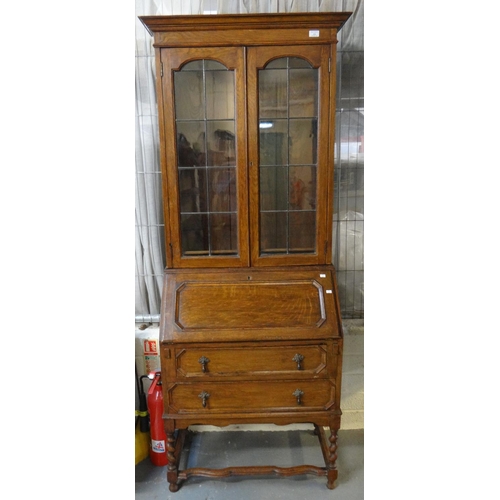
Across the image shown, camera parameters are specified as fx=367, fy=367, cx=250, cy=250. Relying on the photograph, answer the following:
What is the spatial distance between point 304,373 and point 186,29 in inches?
57.9

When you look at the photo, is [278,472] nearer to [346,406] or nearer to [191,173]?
[346,406]

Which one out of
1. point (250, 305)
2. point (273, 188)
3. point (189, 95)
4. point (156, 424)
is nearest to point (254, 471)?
point (156, 424)

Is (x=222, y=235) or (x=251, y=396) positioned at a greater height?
(x=222, y=235)

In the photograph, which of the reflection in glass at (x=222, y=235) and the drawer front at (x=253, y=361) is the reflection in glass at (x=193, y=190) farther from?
the drawer front at (x=253, y=361)

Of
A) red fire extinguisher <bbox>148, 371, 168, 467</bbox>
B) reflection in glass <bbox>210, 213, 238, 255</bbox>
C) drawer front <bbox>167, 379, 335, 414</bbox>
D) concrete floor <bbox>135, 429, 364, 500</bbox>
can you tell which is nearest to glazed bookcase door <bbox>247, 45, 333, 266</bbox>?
reflection in glass <bbox>210, 213, 238, 255</bbox>

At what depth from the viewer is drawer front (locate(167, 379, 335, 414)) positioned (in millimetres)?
1547

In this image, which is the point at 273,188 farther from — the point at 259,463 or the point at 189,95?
the point at 259,463

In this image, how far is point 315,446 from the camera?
193 cm

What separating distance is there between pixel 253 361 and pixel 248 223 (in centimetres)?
58

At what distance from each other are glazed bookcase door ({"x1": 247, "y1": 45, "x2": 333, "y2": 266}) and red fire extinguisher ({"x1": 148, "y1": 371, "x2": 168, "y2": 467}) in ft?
2.58

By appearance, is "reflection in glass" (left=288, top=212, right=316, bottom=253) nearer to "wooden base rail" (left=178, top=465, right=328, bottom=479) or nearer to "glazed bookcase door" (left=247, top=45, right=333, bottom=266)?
"glazed bookcase door" (left=247, top=45, right=333, bottom=266)

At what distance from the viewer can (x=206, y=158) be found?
1604 millimetres

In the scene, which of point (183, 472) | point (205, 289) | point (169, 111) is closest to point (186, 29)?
point (169, 111)

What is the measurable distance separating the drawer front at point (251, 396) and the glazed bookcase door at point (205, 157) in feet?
1.70
